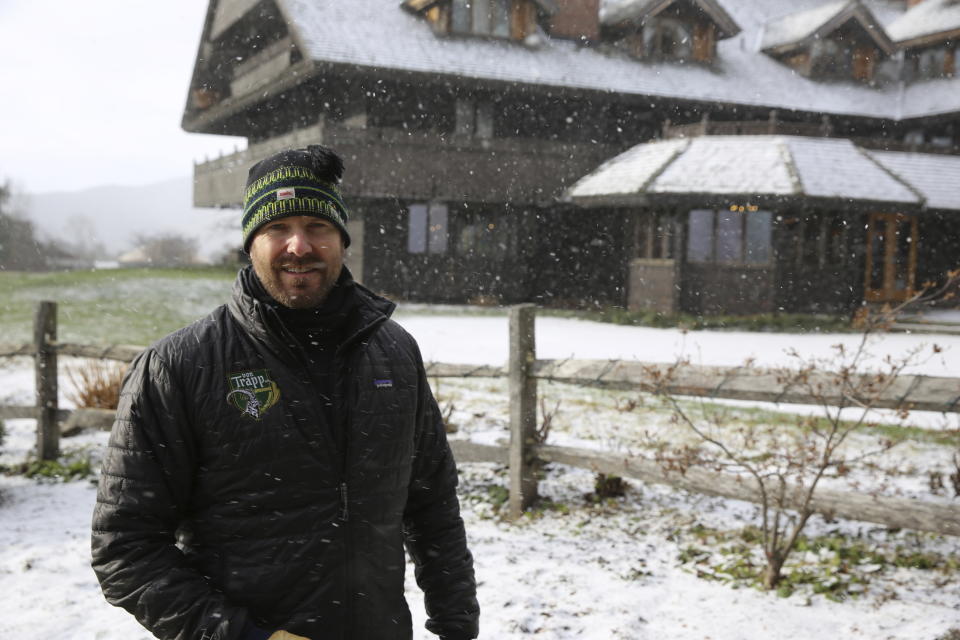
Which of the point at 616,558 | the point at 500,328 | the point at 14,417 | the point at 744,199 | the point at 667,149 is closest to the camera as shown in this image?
the point at 616,558

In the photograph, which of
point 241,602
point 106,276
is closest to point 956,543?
point 241,602

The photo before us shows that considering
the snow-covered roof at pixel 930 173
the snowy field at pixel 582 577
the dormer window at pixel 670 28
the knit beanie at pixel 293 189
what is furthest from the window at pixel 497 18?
the knit beanie at pixel 293 189

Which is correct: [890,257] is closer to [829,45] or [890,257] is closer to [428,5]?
[829,45]

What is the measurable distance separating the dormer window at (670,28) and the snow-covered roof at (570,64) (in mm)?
506

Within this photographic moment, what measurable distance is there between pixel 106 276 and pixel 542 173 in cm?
1506

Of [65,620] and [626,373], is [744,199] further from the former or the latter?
[65,620]

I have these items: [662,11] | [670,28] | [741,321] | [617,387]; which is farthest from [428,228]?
[617,387]

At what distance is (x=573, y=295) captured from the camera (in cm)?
2103

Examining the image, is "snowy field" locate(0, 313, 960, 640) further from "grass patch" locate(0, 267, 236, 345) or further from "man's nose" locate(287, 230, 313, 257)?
"grass patch" locate(0, 267, 236, 345)

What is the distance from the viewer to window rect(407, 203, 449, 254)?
20078mm

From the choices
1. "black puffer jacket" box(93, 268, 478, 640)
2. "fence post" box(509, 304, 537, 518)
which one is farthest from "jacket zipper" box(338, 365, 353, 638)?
"fence post" box(509, 304, 537, 518)

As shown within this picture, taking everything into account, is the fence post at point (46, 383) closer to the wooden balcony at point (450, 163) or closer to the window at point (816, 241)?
the wooden balcony at point (450, 163)

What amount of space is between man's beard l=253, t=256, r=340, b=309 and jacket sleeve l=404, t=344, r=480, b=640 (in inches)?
17.4

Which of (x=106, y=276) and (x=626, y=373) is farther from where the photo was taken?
(x=106, y=276)
